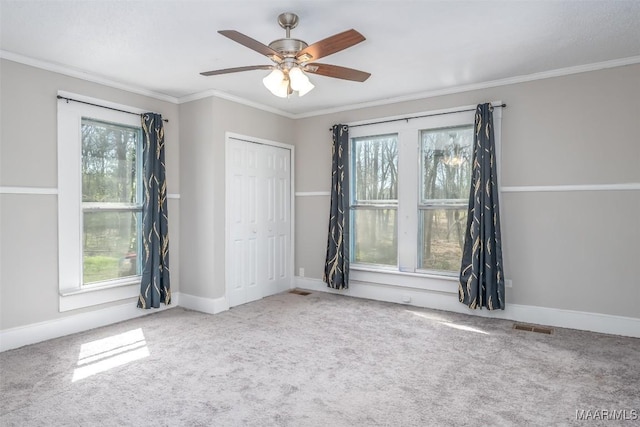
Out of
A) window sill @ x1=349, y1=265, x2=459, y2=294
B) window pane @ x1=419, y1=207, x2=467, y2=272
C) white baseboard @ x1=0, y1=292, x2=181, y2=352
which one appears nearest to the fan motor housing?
window pane @ x1=419, y1=207, x2=467, y2=272

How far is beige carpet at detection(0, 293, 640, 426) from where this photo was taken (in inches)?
89.1

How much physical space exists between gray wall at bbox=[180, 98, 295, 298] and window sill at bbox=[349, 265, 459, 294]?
1.76 m

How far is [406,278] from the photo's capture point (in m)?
4.67

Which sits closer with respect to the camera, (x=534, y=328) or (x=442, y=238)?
(x=534, y=328)

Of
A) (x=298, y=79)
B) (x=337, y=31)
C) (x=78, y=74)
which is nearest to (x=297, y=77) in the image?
(x=298, y=79)

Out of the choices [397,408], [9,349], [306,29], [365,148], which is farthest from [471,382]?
[9,349]

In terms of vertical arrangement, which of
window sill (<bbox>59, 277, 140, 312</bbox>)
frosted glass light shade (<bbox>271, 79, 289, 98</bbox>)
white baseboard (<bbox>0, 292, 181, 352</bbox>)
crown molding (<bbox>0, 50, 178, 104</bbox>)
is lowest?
white baseboard (<bbox>0, 292, 181, 352</bbox>)

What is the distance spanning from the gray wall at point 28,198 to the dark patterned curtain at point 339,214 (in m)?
2.89

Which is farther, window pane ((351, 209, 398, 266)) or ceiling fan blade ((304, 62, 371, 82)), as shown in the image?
Answer: window pane ((351, 209, 398, 266))

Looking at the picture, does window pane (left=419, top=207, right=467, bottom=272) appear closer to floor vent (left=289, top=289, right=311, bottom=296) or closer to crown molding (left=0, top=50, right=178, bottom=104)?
floor vent (left=289, top=289, right=311, bottom=296)

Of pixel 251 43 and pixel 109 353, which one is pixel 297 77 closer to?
Answer: pixel 251 43

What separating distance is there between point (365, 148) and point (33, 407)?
412 centimetres

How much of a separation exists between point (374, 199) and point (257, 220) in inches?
60.7

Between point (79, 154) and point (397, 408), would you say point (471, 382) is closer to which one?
point (397, 408)
